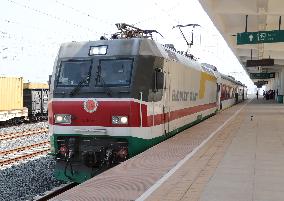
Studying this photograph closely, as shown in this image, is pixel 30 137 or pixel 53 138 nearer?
pixel 53 138

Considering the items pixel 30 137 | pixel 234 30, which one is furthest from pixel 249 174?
pixel 234 30

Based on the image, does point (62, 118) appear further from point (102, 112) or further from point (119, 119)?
point (119, 119)

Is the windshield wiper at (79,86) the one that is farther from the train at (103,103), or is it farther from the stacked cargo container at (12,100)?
the stacked cargo container at (12,100)

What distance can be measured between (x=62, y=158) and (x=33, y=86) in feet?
77.2

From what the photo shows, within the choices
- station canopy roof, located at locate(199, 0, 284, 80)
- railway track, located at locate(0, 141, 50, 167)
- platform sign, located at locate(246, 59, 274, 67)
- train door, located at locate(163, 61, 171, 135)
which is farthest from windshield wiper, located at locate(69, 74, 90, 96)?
platform sign, located at locate(246, 59, 274, 67)

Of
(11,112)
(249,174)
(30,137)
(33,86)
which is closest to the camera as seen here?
(249,174)

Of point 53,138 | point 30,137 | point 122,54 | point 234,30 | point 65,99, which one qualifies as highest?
point 234,30

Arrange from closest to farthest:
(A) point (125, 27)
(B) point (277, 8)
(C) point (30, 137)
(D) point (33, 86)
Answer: (A) point (125, 27) < (B) point (277, 8) < (C) point (30, 137) < (D) point (33, 86)

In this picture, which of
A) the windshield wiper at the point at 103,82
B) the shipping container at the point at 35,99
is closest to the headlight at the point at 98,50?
the windshield wiper at the point at 103,82

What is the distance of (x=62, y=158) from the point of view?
9.37 metres

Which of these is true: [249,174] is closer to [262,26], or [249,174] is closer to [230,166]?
[230,166]

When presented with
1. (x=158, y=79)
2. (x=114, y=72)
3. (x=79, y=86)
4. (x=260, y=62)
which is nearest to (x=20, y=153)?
(x=79, y=86)

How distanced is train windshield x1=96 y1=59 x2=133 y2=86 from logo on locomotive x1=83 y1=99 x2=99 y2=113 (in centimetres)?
45

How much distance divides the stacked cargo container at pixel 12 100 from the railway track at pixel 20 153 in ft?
33.4
